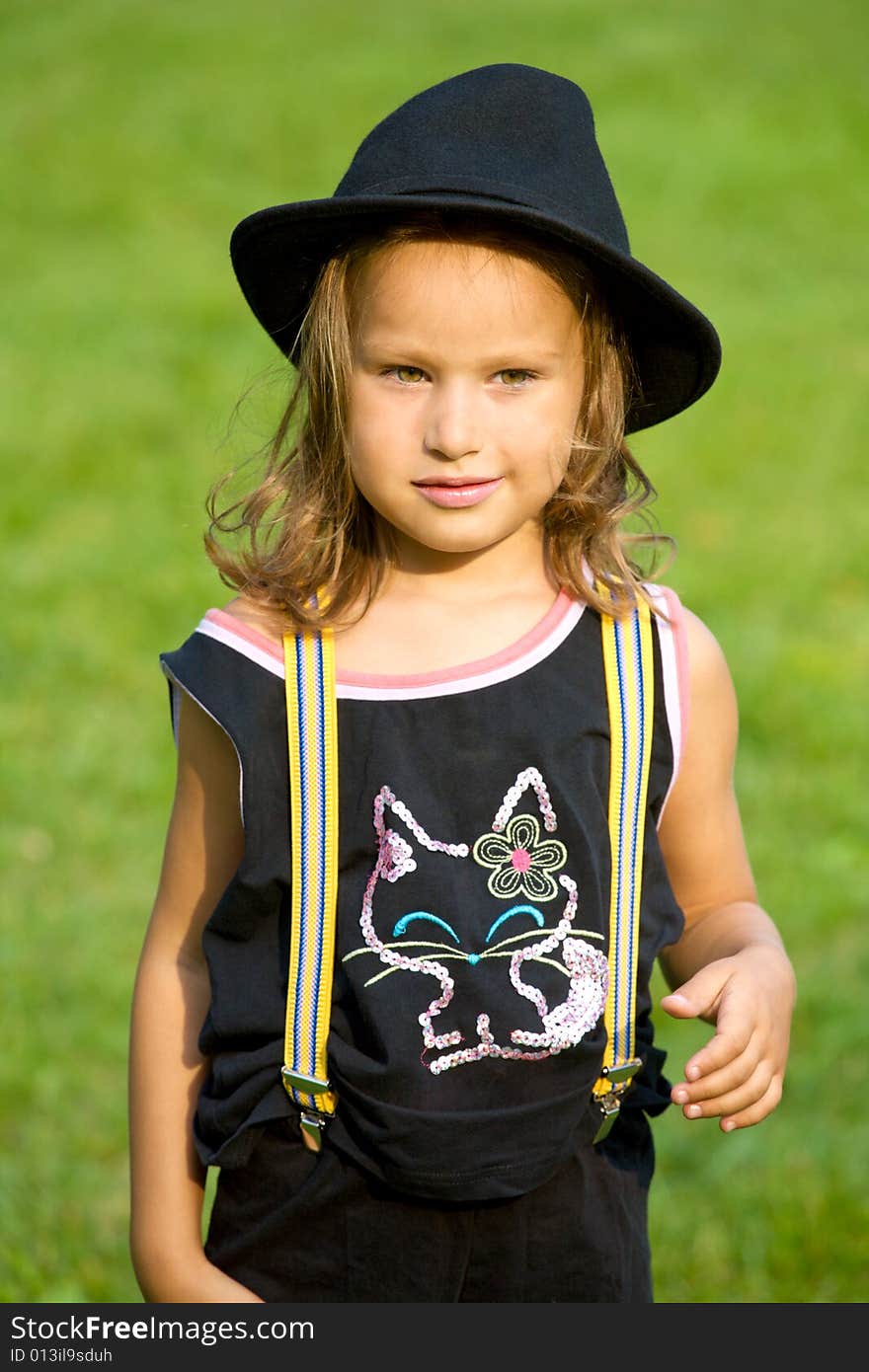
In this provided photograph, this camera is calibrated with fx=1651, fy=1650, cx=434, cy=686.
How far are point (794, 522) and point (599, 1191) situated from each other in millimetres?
5156

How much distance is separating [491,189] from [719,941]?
3.19ft

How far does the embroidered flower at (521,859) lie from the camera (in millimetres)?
1899

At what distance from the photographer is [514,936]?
1.89 metres

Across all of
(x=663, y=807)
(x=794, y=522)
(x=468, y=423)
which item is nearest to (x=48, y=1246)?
(x=663, y=807)

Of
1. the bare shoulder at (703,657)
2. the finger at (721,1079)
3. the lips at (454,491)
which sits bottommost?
the finger at (721,1079)

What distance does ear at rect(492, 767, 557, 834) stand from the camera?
6.25ft

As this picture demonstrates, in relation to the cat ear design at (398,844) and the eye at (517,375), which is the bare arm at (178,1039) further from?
the eye at (517,375)

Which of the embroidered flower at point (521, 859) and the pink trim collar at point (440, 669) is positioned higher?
the pink trim collar at point (440, 669)

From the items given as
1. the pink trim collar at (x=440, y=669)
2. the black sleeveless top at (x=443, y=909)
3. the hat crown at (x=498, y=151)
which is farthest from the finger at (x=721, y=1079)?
the hat crown at (x=498, y=151)

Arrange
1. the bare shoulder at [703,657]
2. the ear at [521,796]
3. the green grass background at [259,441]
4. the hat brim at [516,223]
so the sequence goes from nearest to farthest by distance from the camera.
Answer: the hat brim at [516,223]
the ear at [521,796]
the bare shoulder at [703,657]
the green grass background at [259,441]

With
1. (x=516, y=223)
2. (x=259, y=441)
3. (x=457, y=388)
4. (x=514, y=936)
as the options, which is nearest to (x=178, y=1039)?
(x=514, y=936)

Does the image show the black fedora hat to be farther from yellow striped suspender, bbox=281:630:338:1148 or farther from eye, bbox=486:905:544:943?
eye, bbox=486:905:544:943

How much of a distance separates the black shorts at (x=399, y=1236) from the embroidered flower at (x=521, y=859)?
0.36 m

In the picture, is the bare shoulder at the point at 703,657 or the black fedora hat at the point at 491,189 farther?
the bare shoulder at the point at 703,657
